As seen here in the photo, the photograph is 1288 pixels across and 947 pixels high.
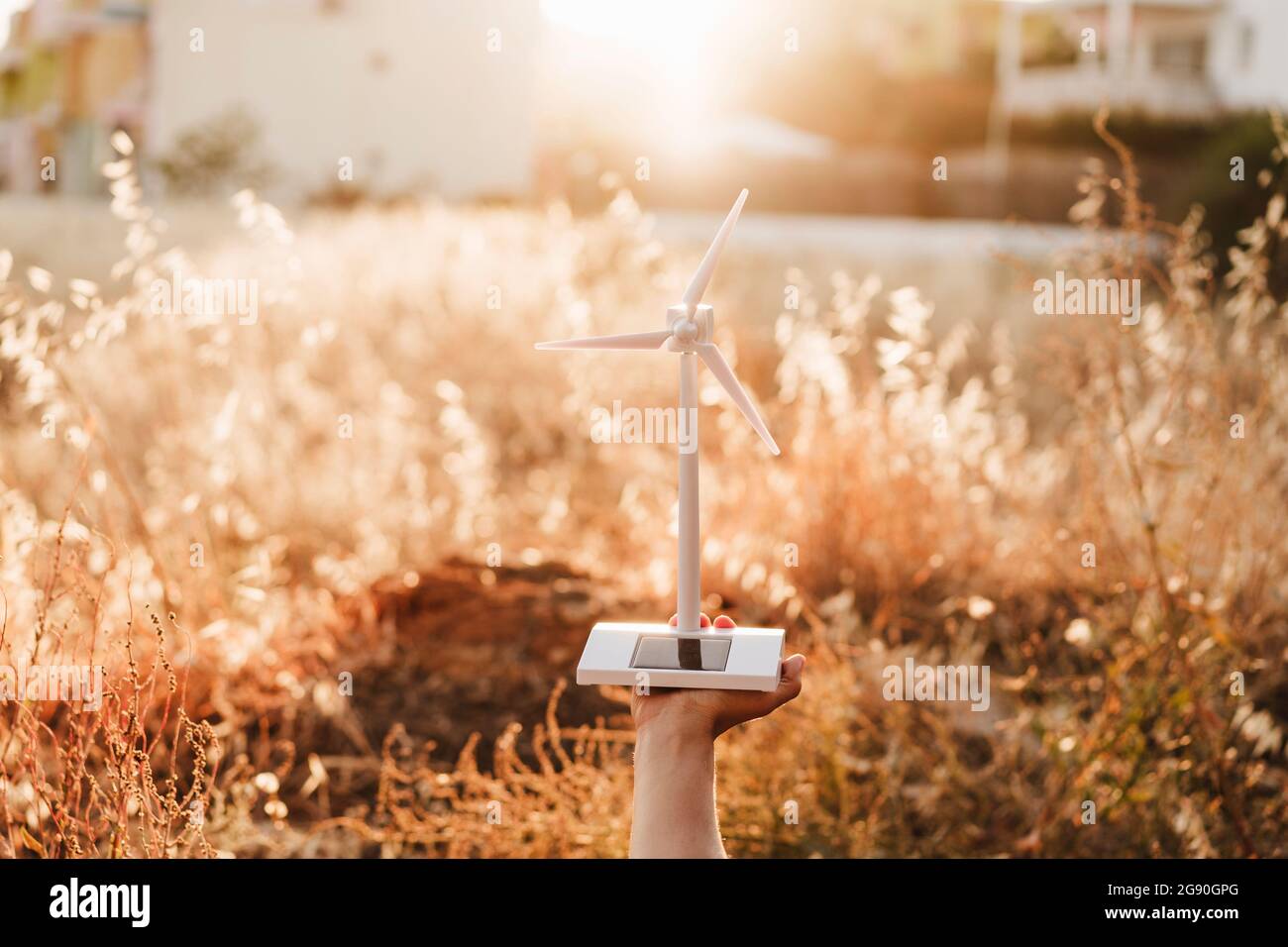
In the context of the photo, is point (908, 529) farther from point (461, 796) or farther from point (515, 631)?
point (461, 796)

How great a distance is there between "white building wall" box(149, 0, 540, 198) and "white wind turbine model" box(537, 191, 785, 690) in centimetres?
1596

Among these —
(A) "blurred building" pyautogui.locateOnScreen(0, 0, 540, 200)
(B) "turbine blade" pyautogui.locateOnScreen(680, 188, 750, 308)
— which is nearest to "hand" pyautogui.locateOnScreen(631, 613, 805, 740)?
(B) "turbine blade" pyautogui.locateOnScreen(680, 188, 750, 308)

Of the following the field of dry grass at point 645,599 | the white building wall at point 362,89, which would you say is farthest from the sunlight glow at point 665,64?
the field of dry grass at point 645,599

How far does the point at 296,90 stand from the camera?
59.2ft

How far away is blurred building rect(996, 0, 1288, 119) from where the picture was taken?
15530 millimetres

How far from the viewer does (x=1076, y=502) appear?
4.05 meters

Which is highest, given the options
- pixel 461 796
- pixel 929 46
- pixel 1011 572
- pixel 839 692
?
pixel 929 46

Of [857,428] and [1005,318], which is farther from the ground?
[1005,318]

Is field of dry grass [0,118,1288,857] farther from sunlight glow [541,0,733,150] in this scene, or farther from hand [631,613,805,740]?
sunlight glow [541,0,733,150]

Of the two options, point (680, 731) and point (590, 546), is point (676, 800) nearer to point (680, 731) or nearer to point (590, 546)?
point (680, 731)

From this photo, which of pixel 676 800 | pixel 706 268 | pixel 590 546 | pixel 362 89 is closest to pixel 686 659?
pixel 676 800

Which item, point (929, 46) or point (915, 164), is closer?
point (915, 164)

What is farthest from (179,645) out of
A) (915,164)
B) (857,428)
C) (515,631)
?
(915,164)

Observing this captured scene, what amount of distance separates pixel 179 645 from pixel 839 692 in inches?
74.0
